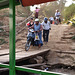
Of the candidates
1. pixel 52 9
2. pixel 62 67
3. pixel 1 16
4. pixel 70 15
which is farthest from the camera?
pixel 52 9

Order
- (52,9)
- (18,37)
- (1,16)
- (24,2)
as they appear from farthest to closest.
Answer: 1. (52,9)
2. (1,16)
3. (18,37)
4. (24,2)

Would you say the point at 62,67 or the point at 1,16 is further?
the point at 1,16

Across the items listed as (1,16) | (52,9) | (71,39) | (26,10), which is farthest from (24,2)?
(52,9)

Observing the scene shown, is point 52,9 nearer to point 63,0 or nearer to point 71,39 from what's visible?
point 63,0

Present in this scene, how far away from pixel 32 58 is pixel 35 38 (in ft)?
4.53

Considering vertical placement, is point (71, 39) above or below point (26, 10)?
below

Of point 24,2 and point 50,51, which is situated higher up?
point 24,2

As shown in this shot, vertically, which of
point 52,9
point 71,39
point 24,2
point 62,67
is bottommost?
point 62,67

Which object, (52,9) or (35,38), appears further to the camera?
(52,9)

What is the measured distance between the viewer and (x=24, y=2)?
2.66 meters

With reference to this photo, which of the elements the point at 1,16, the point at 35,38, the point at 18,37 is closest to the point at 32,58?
the point at 35,38

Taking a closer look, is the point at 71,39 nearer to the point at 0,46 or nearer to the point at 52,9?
the point at 0,46

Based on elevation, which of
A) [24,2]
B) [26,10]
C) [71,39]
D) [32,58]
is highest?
[26,10]

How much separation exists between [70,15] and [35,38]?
8.19 metres
